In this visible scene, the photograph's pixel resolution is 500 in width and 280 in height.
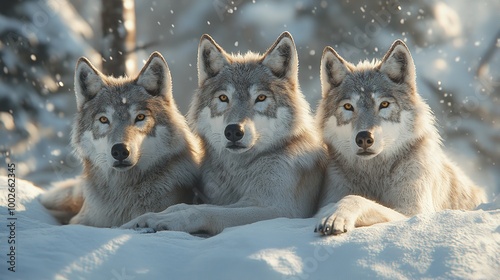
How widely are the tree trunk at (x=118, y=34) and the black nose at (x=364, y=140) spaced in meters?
4.10

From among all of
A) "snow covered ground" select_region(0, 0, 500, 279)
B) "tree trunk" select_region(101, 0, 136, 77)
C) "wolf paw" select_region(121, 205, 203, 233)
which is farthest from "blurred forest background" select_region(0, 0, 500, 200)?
"wolf paw" select_region(121, 205, 203, 233)

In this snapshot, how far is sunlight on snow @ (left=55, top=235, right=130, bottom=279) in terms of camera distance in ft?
12.0

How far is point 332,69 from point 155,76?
58.1 inches

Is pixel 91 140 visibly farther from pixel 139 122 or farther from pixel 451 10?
pixel 451 10

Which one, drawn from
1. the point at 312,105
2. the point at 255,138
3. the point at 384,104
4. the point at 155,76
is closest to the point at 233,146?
the point at 255,138

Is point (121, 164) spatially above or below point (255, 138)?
below

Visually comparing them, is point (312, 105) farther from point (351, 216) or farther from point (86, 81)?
point (351, 216)

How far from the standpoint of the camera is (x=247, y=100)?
5.27 metres

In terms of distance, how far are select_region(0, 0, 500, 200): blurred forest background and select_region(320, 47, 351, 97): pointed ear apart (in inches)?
203

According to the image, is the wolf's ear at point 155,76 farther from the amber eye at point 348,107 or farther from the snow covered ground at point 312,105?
the amber eye at point 348,107

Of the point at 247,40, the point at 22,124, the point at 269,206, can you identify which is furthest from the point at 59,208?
the point at 247,40

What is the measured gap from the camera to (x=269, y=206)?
16.5ft

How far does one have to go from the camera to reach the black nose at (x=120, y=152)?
16.5ft

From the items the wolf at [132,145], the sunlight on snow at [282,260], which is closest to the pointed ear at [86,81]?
the wolf at [132,145]
